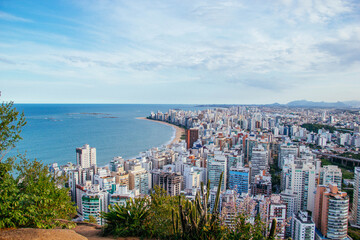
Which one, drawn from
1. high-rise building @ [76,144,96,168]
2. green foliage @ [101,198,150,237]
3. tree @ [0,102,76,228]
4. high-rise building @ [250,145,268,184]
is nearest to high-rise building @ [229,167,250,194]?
high-rise building @ [250,145,268,184]

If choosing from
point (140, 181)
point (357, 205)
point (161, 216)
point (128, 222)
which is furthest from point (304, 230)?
point (140, 181)

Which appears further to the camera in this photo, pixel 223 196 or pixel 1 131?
pixel 223 196

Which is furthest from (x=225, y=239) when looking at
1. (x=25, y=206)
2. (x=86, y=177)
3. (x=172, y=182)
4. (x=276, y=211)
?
(x=86, y=177)

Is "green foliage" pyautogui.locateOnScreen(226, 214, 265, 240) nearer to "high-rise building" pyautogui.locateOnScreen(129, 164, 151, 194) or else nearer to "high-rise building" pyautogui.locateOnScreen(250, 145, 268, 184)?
"high-rise building" pyautogui.locateOnScreen(129, 164, 151, 194)

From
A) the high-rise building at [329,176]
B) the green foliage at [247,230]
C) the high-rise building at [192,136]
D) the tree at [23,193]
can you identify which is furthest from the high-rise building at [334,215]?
the high-rise building at [192,136]

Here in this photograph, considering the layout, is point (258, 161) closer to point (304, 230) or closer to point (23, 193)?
point (304, 230)

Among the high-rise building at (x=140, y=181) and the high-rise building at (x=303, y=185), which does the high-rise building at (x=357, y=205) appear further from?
the high-rise building at (x=140, y=181)

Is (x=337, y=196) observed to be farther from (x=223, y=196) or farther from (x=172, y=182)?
(x=172, y=182)
